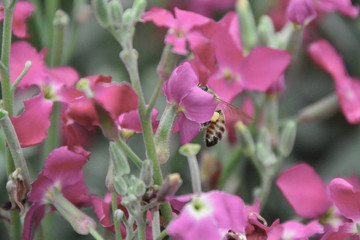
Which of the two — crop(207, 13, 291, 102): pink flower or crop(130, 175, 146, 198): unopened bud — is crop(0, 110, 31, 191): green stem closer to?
crop(130, 175, 146, 198): unopened bud

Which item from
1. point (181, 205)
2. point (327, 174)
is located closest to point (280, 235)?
point (181, 205)

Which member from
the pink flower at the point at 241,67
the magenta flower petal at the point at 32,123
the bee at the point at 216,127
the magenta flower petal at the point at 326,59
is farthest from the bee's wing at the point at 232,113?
the magenta flower petal at the point at 326,59

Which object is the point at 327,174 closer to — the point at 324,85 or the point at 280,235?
the point at 324,85

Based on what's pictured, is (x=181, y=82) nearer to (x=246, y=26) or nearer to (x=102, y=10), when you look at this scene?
(x=102, y=10)

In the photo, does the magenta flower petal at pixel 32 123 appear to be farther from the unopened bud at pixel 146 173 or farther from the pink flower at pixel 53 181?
the unopened bud at pixel 146 173

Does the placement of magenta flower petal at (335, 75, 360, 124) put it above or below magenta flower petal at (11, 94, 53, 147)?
below

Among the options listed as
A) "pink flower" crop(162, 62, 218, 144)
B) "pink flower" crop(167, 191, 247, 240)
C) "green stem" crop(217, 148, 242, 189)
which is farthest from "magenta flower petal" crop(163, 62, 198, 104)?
"green stem" crop(217, 148, 242, 189)
